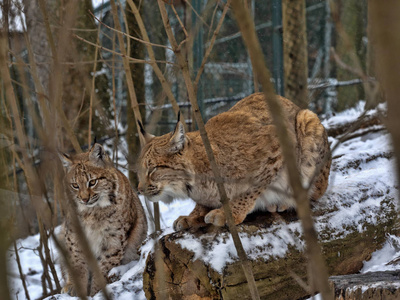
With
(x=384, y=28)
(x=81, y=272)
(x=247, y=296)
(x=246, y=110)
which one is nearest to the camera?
(x=384, y=28)

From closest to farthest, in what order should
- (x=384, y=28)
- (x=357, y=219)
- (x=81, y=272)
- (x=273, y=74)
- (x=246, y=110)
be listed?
(x=384, y=28) → (x=357, y=219) → (x=246, y=110) → (x=81, y=272) → (x=273, y=74)

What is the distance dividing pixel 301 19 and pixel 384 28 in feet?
23.0

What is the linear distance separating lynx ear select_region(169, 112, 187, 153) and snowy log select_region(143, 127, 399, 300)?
565 millimetres

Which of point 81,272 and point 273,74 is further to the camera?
point 273,74

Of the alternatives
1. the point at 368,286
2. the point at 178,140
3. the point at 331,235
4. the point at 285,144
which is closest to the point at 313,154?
the point at 331,235

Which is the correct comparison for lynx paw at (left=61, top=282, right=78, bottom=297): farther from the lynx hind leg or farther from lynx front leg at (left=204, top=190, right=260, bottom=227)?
the lynx hind leg

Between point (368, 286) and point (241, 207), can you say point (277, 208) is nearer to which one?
point (241, 207)

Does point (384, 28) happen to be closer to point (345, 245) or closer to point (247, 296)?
point (247, 296)

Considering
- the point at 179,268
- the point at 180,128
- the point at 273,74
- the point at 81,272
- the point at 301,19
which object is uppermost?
the point at 301,19

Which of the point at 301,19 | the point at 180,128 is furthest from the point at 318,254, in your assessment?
the point at 301,19

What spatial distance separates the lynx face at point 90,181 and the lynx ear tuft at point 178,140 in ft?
3.61

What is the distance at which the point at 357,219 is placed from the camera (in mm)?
3691

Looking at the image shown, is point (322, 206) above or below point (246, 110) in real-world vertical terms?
below

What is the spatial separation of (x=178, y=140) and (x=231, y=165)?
0.42m
